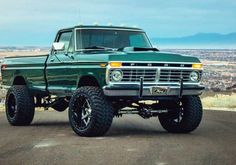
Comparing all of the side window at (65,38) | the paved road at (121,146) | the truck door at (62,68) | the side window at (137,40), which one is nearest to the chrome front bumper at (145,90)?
the paved road at (121,146)

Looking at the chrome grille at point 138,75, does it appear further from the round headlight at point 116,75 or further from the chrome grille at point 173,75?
the chrome grille at point 173,75

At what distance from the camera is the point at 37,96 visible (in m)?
16.6

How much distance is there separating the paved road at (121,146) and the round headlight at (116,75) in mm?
1065

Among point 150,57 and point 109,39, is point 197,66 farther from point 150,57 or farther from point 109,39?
point 109,39

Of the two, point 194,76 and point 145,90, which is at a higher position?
point 194,76

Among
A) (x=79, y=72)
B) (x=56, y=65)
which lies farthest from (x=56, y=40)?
(x=79, y=72)

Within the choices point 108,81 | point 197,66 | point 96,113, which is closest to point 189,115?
point 197,66

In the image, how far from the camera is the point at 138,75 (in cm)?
1280

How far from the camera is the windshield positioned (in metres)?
14.4

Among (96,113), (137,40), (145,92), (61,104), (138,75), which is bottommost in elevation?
(61,104)

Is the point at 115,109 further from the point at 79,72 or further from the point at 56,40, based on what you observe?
the point at 56,40

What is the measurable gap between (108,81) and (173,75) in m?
1.45

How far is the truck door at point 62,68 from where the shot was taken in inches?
554

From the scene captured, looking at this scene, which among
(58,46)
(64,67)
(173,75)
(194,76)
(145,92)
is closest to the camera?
(145,92)
